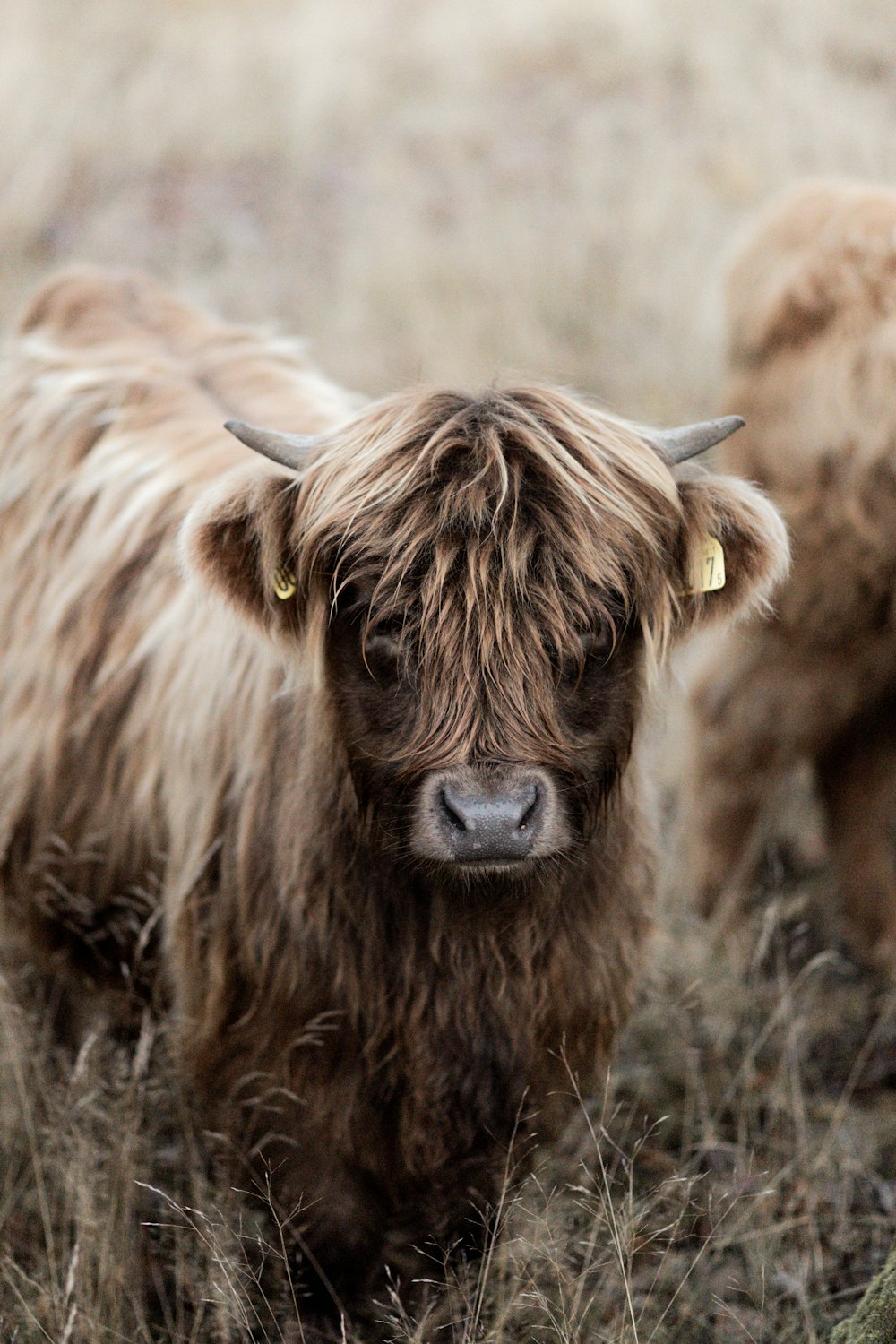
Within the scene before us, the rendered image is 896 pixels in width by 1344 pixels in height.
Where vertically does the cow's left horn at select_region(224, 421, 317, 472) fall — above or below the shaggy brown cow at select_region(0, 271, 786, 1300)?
above

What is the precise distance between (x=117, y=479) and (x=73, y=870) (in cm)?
95

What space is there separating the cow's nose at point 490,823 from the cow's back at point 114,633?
2.26ft

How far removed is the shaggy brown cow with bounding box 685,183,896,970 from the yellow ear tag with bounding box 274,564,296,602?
5.66 ft

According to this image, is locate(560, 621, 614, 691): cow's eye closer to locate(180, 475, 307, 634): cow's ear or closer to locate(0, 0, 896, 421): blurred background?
locate(180, 475, 307, 634): cow's ear

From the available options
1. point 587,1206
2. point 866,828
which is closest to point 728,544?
point 587,1206

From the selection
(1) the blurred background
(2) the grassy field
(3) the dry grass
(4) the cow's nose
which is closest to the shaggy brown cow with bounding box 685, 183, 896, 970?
(2) the grassy field

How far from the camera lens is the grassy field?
250 cm

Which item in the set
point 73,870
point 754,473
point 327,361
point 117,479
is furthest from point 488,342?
point 73,870

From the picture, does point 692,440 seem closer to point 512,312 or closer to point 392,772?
point 392,772

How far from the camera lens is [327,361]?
7.50 meters

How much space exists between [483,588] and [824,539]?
1.75 m

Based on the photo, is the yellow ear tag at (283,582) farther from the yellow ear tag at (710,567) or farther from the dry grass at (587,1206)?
the dry grass at (587,1206)

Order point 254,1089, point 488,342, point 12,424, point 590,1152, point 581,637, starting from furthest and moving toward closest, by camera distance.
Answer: point 488,342, point 12,424, point 590,1152, point 254,1089, point 581,637

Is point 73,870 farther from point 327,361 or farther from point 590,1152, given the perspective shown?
point 327,361
